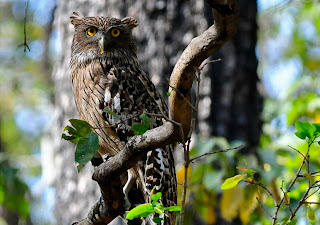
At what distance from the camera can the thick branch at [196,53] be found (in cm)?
219

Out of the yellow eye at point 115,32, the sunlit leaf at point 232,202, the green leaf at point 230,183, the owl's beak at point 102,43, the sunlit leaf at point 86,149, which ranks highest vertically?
the yellow eye at point 115,32

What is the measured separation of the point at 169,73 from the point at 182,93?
9.45 ft

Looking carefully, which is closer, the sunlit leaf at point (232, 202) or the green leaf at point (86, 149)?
the green leaf at point (86, 149)

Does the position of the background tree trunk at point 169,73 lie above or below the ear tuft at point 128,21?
below

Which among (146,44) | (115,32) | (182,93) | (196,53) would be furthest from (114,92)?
(196,53)

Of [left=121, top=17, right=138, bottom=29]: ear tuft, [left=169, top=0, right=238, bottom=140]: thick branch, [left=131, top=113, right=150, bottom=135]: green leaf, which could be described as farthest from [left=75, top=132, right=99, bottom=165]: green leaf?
[left=121, top=17, right=138, bottom=29]: ear tuft

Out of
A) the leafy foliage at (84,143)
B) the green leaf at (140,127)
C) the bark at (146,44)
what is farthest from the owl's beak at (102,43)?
the green leaf at (140,127)

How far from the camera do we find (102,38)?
4469 mm

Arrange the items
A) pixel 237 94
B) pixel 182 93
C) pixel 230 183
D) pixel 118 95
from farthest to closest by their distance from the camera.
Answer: pixel 237 94 < pixel 118 95 < pixel 230 183 < pixel 182 93

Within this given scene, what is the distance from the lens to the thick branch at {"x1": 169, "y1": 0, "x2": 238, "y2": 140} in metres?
2.19

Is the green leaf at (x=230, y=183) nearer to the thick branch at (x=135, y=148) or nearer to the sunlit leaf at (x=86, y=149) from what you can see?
the thick branch at (x=135, y=148)

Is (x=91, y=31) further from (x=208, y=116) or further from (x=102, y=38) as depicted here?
(x=208, y=116)

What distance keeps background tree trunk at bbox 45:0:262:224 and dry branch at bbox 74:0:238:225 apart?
2.50 metres

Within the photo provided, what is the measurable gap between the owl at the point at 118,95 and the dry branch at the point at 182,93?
86 centimetres
